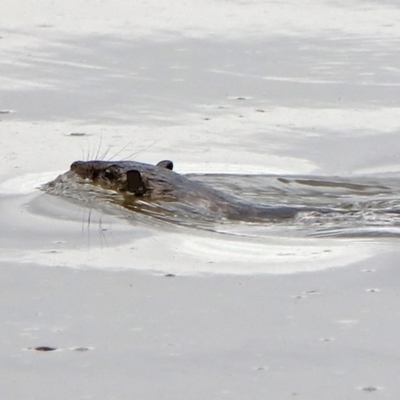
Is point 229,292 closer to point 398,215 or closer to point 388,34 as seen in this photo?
point 398,215

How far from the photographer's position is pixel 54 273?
5.31 metres

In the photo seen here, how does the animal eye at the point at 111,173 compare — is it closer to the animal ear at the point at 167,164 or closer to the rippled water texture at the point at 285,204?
the rippled water texture at the point at 285,204

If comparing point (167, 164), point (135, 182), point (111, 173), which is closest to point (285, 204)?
point (167, 164)

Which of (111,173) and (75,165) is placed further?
(111,173)

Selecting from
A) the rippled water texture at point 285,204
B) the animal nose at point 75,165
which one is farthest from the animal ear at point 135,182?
the animal nose at point 75,165

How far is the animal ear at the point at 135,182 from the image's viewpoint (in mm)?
6855

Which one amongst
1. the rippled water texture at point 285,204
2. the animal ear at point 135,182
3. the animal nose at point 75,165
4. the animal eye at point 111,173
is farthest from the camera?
the animal eye at point 111,173

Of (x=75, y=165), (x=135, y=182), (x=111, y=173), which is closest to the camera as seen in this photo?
(x=135, y=182)

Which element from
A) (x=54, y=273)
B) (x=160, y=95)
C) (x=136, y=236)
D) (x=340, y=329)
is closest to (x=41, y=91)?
(x=160, y=95)

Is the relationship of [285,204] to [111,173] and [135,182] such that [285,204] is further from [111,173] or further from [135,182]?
[111,173]

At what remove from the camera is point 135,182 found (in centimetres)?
689

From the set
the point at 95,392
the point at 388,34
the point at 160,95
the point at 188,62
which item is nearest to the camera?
the point at 95,392

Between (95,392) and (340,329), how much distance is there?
40.1 inches

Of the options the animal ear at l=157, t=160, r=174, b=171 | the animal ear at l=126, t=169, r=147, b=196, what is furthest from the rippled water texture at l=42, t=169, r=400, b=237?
the animal ear at l=157, t=160, r=174, b=171
